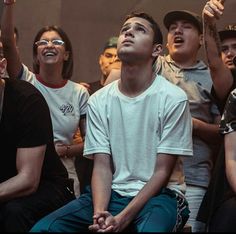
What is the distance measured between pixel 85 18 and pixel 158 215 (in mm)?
2742

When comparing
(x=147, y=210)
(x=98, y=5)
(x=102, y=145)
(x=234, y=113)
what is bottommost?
(x=147, y=210)

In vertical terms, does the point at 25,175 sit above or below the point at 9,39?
below

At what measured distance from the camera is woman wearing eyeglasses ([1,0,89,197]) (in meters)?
4.48

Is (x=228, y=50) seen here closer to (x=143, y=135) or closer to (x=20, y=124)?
(x=143, y=135)

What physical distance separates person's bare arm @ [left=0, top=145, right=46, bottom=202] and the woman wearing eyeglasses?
76 cm

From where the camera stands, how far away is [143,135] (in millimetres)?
3836

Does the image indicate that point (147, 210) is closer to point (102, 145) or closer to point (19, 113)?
point (102, 145)

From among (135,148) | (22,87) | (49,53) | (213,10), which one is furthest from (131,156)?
(49,53)

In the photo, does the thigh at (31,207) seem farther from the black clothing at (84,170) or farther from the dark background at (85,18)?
the dark background at (85,18)

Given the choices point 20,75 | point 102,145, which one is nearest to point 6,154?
point 102,145

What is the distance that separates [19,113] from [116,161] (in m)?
0.62

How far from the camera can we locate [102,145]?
3896 mm

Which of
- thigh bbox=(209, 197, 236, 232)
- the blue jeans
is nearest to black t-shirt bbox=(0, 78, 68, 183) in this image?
the blue jeans

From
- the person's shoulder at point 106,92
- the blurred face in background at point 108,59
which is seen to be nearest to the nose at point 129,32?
the person's shoulder at point 106,92
